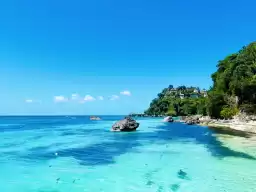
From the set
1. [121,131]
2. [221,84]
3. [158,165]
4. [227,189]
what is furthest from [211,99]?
[227,189]

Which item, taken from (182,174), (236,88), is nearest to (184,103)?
(236,88)

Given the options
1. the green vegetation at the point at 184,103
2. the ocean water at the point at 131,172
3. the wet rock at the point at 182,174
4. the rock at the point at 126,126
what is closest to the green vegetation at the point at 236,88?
the rock at the point at 126,126

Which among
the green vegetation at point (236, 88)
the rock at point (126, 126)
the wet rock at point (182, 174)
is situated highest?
the green vegetation at point (236, 88)

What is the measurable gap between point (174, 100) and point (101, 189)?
548ft

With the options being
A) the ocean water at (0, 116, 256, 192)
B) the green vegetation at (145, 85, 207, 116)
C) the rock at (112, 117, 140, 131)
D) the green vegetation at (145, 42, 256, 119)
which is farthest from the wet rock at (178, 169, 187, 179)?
the green vegetation at (145, 85, 207, 116)

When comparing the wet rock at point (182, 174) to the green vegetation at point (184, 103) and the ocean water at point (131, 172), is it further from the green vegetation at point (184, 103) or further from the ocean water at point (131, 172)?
the green vegetation at point (184, 103)

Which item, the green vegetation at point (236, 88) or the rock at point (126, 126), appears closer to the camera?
the rock at point (126, 126)

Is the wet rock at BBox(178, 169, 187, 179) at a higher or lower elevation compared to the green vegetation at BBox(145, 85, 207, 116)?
lower

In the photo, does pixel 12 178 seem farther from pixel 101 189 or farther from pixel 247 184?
pixel 247 184

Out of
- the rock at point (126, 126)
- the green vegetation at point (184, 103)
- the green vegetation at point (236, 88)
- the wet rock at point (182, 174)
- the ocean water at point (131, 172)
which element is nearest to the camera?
the ocean water at point (131, 172)

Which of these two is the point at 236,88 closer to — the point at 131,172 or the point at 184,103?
the point at 131,172

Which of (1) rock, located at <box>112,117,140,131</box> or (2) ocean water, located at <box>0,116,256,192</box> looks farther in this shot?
(1) rock, located at <box>112,117,140,131</box>

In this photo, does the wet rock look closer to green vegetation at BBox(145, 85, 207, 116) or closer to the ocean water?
the ocean water

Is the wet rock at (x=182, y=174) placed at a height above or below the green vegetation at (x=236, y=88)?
below
